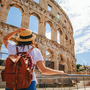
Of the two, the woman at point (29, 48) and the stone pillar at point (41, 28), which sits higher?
the stone pillar at point (41, 28)

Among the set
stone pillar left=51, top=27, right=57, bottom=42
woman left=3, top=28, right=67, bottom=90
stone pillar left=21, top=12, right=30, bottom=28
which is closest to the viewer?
woman left=3, top=28, right=67, bottom=90

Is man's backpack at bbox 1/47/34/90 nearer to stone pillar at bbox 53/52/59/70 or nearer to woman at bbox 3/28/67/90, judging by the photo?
woman at bbox 3/28/67/90

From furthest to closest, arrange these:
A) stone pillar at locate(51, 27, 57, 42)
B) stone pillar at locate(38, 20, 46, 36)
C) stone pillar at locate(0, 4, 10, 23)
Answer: stone pillar at locate(51, 27, 57, 42), stone pillar at locate(38, 20, 46, 36), stone pillar at locate(0, 4, 10, 23)

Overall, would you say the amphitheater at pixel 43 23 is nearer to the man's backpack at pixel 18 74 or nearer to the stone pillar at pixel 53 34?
the stone pillar at pixel 53 34

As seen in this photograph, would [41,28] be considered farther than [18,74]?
Yes

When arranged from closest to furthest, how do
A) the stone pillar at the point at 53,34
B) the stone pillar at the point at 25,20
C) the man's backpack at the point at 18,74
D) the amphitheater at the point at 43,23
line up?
the man's backpack at the point at 18,74 < the amphitheater at the point at 43,23 < the stone pillar at the point at 25,20 < the stone pillar at the point at 53,34

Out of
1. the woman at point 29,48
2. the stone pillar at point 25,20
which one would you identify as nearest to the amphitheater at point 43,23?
the stone pillar at point 25,20

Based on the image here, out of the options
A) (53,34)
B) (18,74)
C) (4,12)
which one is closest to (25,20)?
(4,12)

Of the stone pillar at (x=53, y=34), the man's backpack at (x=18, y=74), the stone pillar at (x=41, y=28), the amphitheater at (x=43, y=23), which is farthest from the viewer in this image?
the stone pillar at (x=53, y=34)

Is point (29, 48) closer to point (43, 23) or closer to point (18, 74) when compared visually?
point (18, 74)

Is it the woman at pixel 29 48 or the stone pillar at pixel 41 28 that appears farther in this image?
the stone pillar at pixel 41 28

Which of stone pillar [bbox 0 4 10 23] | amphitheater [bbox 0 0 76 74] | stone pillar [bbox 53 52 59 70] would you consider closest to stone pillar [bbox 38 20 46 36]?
amphitheater [bbox 0 0 76 74]

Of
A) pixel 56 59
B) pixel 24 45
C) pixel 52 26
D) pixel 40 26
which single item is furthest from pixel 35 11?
pixel 24 45

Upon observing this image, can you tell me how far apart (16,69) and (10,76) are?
12 centimetres
